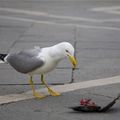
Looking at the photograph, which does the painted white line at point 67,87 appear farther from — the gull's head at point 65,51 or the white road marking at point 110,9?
the white road marking at point 110,9

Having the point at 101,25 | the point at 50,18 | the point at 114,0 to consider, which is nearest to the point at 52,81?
the point at 101,25

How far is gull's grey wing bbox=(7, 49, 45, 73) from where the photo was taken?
321 inches

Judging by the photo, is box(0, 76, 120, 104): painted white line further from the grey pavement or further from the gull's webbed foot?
the grey pavement

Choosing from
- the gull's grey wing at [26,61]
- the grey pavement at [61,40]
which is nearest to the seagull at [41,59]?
the gull's grey wing at [26,61]

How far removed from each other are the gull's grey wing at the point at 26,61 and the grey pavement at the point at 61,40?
501 mm

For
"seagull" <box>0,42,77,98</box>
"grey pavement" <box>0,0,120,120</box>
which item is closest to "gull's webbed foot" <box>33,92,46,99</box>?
"seagull" <box>0,42,77,98</box>

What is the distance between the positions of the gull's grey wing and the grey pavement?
1.64ft

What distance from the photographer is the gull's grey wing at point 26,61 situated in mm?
8165

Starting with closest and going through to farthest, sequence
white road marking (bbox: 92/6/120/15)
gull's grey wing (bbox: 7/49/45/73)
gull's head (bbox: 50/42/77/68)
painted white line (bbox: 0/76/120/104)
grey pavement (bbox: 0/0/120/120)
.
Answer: grey pavement (bbox: 0/0/120/120) < gull's head (bbox: 50/42/77/68) < gull's grey wing (bbox: 7/49/45/73) < painted white line (bbox: 0/76/120/104) < white road marking (bbox: 92/6/120/15)

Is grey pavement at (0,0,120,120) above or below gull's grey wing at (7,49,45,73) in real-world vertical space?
below

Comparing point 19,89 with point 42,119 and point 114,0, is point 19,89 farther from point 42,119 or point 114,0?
point 114,0

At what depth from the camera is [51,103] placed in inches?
315

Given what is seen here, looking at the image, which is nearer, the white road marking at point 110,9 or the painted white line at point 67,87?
the painted white line at point 67,87

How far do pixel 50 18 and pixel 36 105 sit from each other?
1294 centimetres
